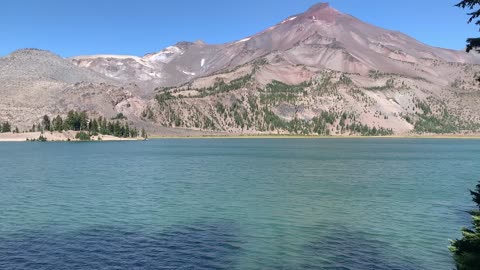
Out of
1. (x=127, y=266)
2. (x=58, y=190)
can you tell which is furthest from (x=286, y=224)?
(x=58, y=190)

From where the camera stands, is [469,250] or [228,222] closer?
[469,250]

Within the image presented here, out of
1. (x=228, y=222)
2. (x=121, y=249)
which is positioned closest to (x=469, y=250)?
(x=121, y=249)

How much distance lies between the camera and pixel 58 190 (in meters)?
72.7

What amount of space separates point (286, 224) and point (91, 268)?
21.1 metres

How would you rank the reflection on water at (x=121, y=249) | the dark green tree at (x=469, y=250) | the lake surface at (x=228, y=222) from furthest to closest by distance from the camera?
the lake surface at (x=228, y=222), the reflection on water at (x=121, y=249), the dark green tree at (x=469, y=250)

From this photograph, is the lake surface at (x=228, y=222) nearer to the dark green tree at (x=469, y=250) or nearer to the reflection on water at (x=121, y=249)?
the reflection on water at (x=121, y=249)

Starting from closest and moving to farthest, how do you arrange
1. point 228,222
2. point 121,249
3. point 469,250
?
point 469,250, point 121,249, point 228,222

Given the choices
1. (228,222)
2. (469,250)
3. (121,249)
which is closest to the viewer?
(469,250)

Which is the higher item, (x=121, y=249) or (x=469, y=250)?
(x=469, y=250)

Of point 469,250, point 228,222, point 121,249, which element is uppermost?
point 469,250

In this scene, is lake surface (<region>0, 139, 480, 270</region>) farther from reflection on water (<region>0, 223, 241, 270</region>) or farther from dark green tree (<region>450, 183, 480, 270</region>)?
dark green tree (<region>450, 183, 480, 270</region>)

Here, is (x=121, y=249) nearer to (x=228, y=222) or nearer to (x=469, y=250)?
(x=228, y=222)

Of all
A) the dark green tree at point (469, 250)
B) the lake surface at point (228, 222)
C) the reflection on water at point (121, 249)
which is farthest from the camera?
the lake surface at point (228, 222)

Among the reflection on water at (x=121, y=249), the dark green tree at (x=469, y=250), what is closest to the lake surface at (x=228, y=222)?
the reflection on water at (x=121, y=249)
